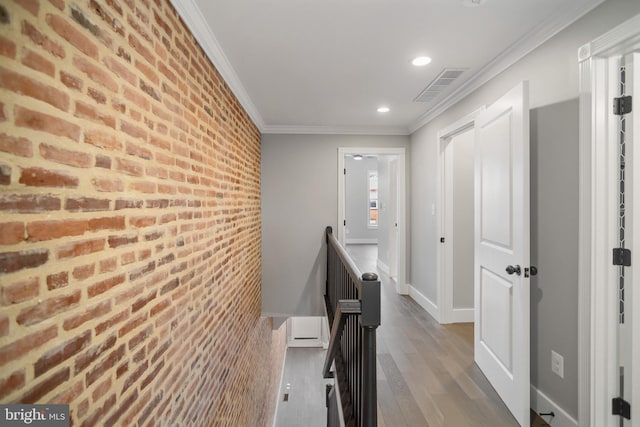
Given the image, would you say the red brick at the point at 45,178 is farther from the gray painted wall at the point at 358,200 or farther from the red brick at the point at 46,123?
the gray painted wall at the point at 358,200

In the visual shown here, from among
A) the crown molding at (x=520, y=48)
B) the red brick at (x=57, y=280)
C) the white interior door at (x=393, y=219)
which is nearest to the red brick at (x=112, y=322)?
the red brick at (x=57, y=280)

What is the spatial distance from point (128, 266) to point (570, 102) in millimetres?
2405

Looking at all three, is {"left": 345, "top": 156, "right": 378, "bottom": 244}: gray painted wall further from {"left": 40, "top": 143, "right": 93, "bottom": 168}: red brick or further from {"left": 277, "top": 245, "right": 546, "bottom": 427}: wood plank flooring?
{"left": 40, "top": 143, "right": 93, "bottom": 168}: red brick

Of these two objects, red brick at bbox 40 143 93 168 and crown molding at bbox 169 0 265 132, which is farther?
crown molding at bbox 169 0 265 132

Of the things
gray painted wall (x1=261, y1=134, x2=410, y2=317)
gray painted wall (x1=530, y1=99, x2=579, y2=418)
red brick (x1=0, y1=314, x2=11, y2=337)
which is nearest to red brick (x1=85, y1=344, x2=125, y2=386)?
red brick (x1=0, y1=314, x2=11, y2=337)

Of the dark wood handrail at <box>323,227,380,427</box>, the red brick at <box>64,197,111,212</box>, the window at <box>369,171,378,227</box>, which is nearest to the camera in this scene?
the red brick at <box>64,197,111,212</box>

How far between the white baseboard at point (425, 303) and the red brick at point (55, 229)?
3620 mm

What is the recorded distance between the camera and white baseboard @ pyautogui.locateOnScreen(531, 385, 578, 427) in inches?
71.1

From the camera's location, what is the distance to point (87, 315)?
938mm

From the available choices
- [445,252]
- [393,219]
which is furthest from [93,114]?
[393,219]

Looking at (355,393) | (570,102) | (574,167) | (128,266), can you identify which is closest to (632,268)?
(574,167)

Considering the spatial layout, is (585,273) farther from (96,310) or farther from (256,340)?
(256,340)

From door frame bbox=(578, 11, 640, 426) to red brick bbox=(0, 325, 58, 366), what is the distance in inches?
89.3

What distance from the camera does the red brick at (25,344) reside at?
2.21 feet
